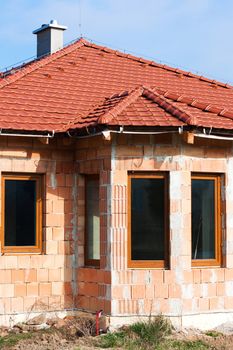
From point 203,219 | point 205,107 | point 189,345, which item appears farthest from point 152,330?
point 205,107

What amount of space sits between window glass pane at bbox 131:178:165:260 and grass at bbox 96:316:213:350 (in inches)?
49.2

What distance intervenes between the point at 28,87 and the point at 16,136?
1860 mm

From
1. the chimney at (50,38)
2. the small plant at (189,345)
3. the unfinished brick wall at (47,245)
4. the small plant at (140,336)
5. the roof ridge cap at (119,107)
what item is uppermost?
the chimney at (50,38)

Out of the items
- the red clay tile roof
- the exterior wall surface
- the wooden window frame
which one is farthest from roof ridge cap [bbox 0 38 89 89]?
the wooden window frame

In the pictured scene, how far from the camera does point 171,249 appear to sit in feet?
39.5

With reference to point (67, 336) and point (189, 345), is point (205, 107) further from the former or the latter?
point (67, 336)

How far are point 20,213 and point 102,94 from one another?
10.9 feet

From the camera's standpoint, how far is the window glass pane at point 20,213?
490 inches

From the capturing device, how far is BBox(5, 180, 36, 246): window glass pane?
12.5m

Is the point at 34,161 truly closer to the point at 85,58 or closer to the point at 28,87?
the point at 28,87

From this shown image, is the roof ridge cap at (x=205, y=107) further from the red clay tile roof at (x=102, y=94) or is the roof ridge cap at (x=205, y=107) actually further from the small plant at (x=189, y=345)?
the small plant at (x=189, y=345)

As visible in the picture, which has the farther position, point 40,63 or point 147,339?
point 40,63

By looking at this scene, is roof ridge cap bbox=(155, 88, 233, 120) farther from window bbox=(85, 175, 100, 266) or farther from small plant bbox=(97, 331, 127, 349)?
small plant bbox=(97, 331, 127, 349)

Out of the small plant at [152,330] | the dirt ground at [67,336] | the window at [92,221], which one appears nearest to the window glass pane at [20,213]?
the window at [92,221]
